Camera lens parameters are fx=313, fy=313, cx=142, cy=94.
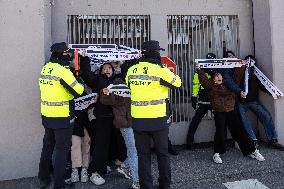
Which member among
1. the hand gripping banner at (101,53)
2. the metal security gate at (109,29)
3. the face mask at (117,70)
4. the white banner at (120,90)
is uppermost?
A: the metal security gate at (109,29)

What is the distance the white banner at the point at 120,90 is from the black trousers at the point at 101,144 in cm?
45

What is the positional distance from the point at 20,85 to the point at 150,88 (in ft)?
7.58

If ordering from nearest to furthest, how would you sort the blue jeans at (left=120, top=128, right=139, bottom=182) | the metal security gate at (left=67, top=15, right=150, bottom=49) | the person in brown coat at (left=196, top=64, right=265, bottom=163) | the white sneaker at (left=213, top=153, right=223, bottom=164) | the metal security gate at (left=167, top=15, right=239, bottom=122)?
the blue jeans at (left=120, top=128, right=139, bottom=182)
the white sneaker at (left=213, top=153, right=223, bottom=164)
the person in brown coat at (left=196, top=64, right=265, bottom=163)
the metal security gate at (left=67, top=15, right=150, bottom=49)
the metal security gate at (left=167, top=15, right=239, bottom=122)

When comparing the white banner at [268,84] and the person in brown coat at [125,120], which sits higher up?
the white banner at [268,84]

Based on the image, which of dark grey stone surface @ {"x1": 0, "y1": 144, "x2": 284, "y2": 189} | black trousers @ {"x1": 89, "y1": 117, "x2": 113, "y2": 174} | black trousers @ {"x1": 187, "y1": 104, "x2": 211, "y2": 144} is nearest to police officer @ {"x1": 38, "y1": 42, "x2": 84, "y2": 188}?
black trousers @ {"x1": 89, "y1": 117, "x2": 113, "y2": 174}

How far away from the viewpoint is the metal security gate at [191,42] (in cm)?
676

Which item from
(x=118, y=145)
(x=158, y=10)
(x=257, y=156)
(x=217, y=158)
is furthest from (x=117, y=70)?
(x=257, y=156)

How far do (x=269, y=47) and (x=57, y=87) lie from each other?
4516 mm

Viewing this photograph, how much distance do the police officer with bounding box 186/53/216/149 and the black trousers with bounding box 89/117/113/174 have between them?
212 cm

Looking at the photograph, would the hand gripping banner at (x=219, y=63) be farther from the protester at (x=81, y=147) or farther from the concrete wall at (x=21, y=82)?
the concrete wall at (x=21, y=82)

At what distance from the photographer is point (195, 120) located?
255 inches

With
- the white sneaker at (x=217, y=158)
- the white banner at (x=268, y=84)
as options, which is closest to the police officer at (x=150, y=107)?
the white sneaker at (x=217, y=158)

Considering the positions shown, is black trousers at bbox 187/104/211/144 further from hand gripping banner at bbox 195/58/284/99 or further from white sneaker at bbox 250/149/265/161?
white sneaker at bbox 250/149/265/161

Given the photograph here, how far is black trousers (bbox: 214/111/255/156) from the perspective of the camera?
19.1 ft
